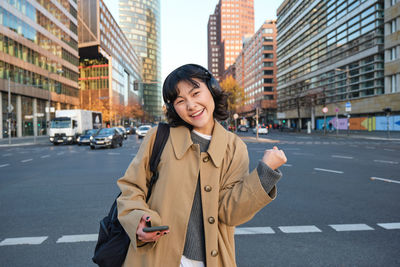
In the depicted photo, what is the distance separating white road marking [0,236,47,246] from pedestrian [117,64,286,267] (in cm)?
295

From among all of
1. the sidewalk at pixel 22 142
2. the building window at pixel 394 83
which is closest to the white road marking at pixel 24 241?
the sidewalk at pixel 22 142

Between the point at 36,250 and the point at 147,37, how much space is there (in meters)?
157

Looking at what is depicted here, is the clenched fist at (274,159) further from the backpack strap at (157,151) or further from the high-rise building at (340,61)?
the high-rise building at (340,61)

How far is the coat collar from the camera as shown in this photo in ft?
5.09

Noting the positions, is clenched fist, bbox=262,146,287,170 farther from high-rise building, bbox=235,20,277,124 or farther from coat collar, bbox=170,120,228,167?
high-rise building, bbox=235,20,277,124

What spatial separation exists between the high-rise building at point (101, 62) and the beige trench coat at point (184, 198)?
60872 mm

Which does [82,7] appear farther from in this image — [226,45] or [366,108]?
[226,45]

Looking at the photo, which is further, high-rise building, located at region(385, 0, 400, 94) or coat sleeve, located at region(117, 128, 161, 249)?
high-rise building, located at region(385, 0, 400, 94)

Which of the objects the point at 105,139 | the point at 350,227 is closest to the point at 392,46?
the point at 105,139

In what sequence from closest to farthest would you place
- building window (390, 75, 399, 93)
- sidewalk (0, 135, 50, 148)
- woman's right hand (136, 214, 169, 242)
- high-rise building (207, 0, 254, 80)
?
woman's right hand (136, 214, 169, 242)
sidewalk (0, 135, 50, 148)
building window (390, 75, 399, 93)
high-rise building (207, 0, 254, 80)

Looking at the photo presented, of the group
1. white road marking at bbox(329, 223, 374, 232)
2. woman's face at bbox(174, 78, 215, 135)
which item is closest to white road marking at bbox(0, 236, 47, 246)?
woman's face at bbox(174, 78, 215, 135)

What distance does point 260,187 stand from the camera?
144 centimetres

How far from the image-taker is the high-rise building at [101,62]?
6588 centimetres

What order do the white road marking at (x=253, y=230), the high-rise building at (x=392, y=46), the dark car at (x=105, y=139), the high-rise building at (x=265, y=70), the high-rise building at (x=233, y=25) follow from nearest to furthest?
the white road marking at (x=253, y=230) → the dark car at (x=105, y=139) → the high-rise building at (x=392, y=46) → the high-rise building at (x=265, y=70) → the high-rise building at (x=233, y=25)
